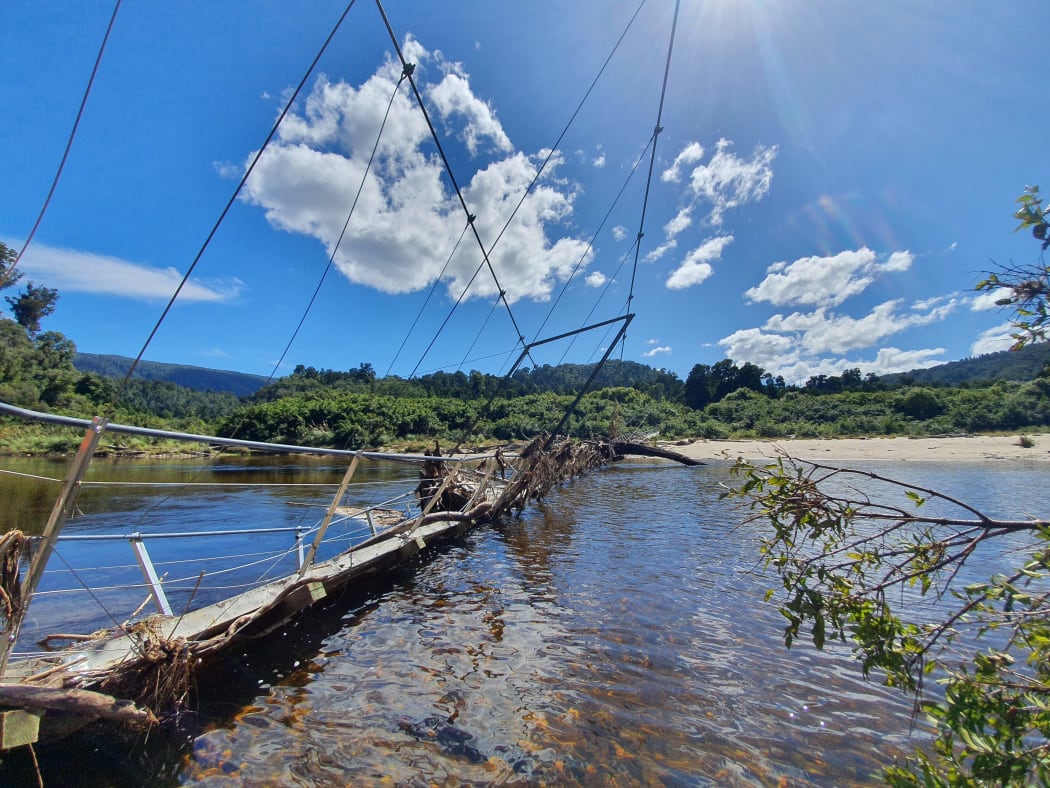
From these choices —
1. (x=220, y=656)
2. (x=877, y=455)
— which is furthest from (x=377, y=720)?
(x=877, y=455)

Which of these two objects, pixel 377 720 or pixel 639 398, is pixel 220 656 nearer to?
pixel 377 720

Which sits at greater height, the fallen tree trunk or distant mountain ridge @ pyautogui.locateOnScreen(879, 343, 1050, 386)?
distant mountain ridge @ pyautogui.locateOnScreen(879, 343, 1050, 386)

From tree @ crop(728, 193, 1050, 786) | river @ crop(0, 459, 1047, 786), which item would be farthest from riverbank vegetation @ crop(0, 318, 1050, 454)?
tree @ crop(728, 193, 1050, 786)

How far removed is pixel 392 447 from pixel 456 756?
5277 centimetres

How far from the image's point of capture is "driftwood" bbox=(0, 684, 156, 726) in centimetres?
334

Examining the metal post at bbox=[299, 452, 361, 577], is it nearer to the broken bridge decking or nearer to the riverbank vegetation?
the broken bridge decking

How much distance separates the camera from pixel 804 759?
436cm

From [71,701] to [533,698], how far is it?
3.96m

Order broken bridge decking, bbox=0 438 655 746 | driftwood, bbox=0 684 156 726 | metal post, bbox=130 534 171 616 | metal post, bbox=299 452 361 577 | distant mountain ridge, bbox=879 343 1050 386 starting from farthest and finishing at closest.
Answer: distant mountain ridge, bbox=879 343 1050 386
metal post, bbox=299 452 361 577
metal post, bbox=130 534 171 616
broken bridge decking, bbox=0 438 655 746
driftwood, bbox=0 684 156 726

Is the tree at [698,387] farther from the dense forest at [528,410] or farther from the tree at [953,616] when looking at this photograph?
the tree at [953,616]

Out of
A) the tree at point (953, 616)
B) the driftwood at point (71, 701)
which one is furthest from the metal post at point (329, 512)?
the tree at point (953, 616)

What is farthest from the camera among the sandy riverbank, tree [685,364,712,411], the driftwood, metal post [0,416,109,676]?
tree [685,364,712,411]

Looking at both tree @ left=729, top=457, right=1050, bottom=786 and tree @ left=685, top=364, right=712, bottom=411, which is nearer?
tree @ left=729, top=457, right=1050, bottom=786

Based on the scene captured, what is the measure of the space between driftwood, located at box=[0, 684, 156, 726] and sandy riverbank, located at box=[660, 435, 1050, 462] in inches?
1225
